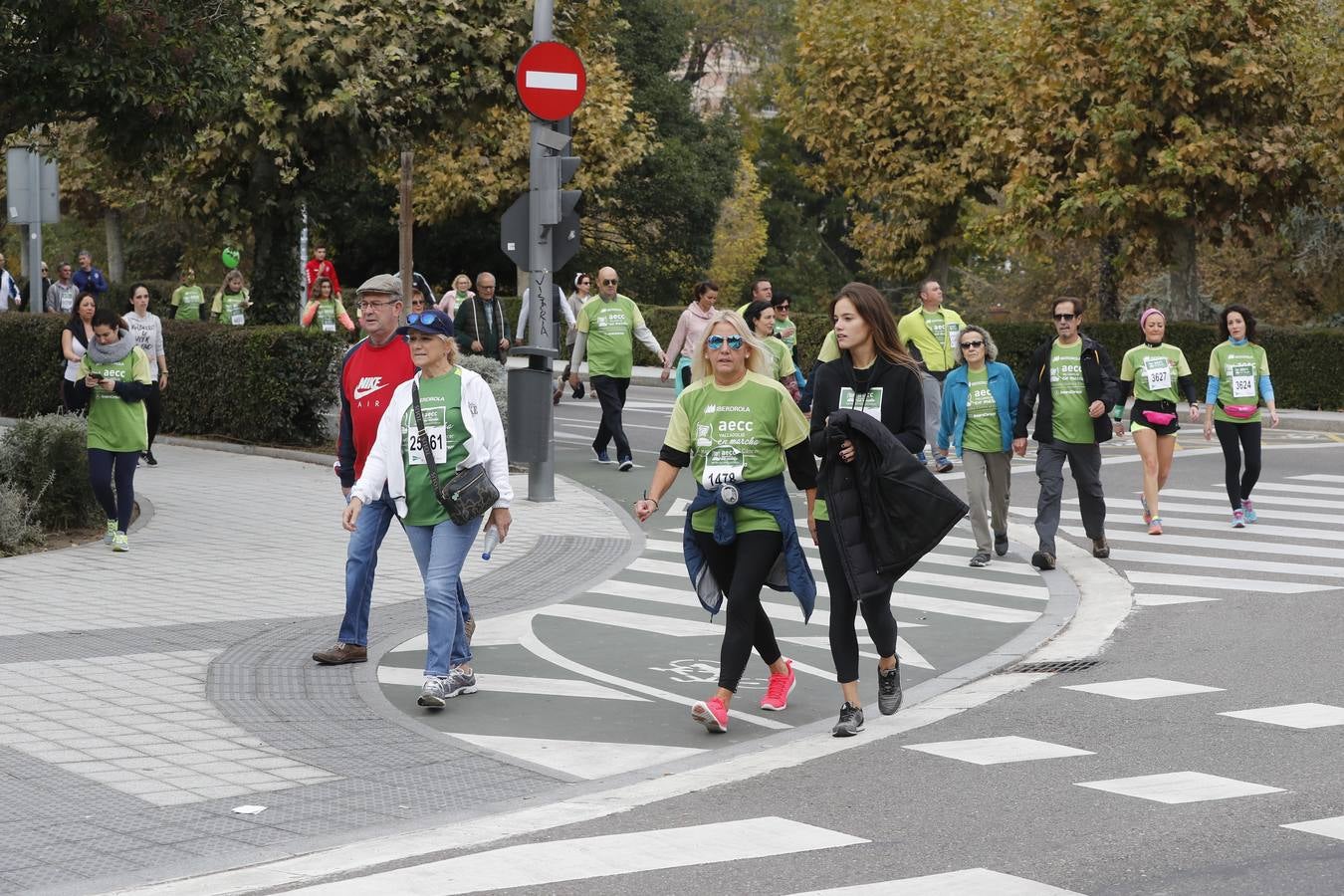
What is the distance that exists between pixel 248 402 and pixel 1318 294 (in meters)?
25.6

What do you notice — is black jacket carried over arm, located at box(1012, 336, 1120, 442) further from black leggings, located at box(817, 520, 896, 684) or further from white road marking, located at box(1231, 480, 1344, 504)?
black leggings, located at box(817, 520, 896, 684)

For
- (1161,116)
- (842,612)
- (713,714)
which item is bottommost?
(713,714)

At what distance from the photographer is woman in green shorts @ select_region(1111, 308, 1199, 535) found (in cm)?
1446

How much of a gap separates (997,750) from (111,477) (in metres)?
7.25

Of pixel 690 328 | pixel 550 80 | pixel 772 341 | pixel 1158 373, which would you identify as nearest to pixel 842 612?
pixel 1158 373

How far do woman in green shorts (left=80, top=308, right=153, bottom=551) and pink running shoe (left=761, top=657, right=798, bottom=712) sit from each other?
573 cm

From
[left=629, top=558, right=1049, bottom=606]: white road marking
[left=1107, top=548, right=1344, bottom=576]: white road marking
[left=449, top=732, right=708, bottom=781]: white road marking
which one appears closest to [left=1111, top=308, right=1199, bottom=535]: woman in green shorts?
[left=1107, top=548, right=1344, bottom=576]: white road marking

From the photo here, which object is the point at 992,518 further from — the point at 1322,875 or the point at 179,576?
the point at 1322,875

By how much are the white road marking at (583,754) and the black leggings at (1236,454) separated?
28.6 ft

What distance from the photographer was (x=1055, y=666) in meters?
9.34

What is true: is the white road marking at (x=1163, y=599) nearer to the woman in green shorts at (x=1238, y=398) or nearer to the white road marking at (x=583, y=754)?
the woman in green shorts at (x=1238, y=398)

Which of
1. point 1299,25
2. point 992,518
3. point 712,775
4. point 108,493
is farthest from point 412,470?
point 1299,25

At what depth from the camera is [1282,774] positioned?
6855 mm

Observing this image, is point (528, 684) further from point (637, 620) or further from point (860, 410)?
point (860, 410)
